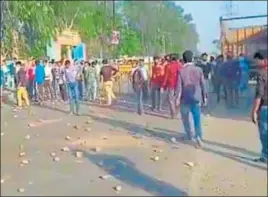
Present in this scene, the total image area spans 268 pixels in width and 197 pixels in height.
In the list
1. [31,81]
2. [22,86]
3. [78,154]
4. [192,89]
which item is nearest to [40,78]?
[31,81]

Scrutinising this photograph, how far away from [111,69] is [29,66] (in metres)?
3.08

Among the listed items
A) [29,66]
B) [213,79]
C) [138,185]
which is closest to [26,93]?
[29,66]

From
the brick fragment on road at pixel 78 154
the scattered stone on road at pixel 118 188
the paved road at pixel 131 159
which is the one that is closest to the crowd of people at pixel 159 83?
the paved road at pixel 131 159

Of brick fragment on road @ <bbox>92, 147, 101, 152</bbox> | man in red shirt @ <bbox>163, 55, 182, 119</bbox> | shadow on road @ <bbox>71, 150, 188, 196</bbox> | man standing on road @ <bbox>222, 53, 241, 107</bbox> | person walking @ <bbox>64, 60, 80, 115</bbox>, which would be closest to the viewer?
shadow on road @ <bbox>71, 150, 188, 196</bbox>

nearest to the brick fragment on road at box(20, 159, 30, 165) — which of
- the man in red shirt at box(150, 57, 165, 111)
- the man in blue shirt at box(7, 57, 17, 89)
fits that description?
the man in red shirt at box(150, 57, 165, 111)

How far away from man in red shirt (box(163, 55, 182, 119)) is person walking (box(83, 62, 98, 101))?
6138mm

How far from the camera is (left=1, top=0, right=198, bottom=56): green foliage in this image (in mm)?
17844

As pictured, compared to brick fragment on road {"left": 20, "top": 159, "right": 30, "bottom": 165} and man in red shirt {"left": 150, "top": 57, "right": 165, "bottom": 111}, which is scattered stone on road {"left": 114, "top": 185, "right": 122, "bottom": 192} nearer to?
brick fragment on road {"left": 20, "top": 159, "right": 30, "bottom": 165}

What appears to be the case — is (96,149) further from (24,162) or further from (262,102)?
(262,102)

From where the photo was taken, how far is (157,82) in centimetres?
1633

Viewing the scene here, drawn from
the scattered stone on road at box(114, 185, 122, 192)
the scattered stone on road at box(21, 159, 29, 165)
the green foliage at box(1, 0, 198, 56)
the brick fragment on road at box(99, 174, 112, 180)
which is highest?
the green foliage at box(1, 0, 198, 56)

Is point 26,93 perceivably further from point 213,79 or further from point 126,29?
point 126,29

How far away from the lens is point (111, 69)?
703 inches

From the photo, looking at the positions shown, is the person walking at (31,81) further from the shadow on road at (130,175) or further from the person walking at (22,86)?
the shadow on road at (130,175)
